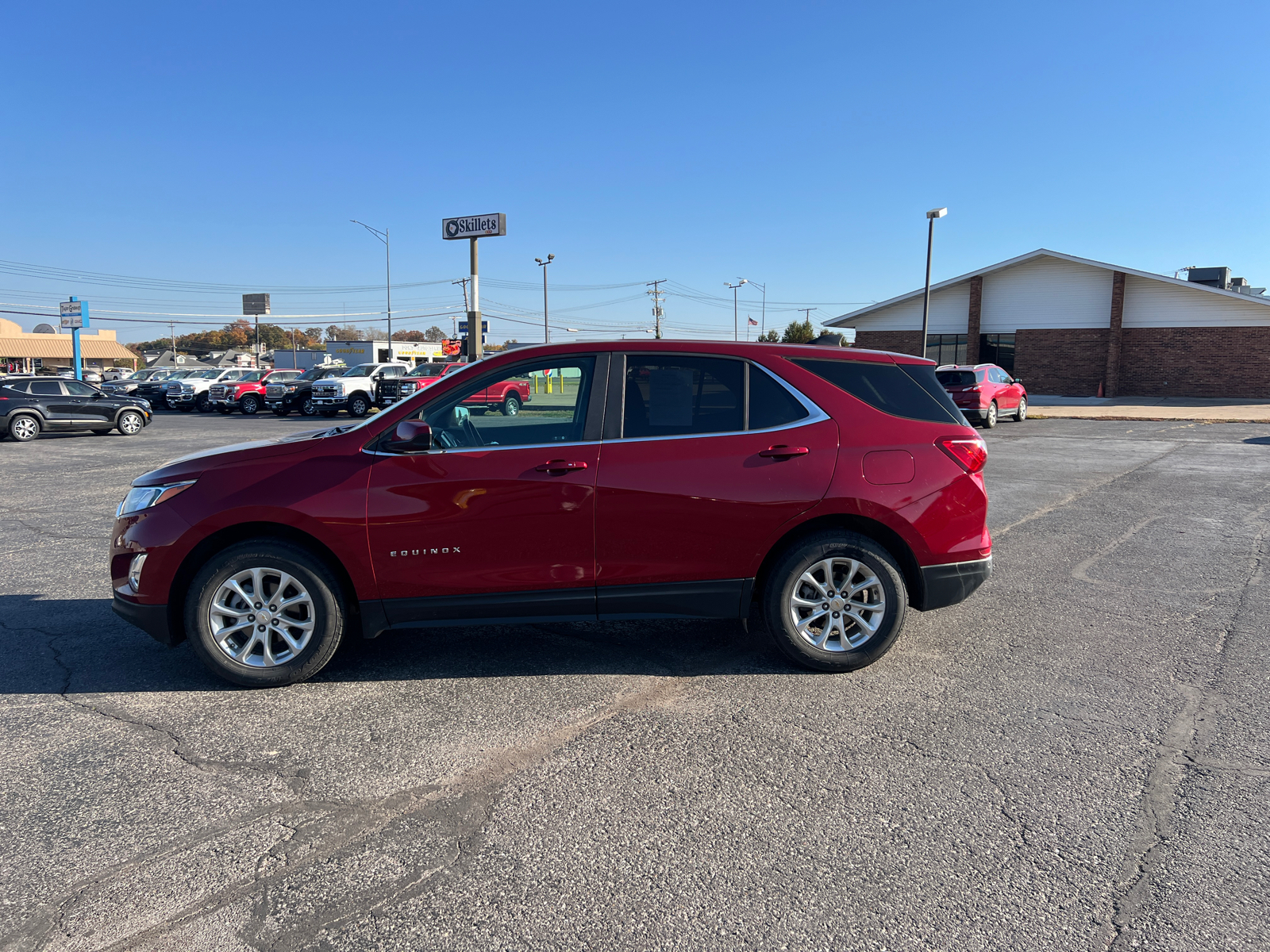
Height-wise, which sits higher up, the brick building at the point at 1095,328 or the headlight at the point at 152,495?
the brick building at the point at 1095,328

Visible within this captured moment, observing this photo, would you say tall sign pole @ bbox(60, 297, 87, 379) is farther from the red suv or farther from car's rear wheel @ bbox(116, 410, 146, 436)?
the red suv

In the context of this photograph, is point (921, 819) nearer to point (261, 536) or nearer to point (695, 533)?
point (695, 533)

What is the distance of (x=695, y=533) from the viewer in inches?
176

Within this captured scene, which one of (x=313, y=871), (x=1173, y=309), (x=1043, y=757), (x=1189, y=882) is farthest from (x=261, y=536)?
(x=1173, y=309)

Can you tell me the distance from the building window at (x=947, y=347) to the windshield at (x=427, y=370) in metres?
22.8

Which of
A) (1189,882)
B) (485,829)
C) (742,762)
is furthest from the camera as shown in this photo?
(742,762)

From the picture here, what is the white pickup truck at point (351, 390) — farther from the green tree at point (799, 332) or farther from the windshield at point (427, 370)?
the green tree at point (799, 332)

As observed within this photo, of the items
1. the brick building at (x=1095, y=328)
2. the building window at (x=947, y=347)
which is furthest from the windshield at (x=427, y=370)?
the building window at (x=947, y=347)

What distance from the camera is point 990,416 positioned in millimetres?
23188

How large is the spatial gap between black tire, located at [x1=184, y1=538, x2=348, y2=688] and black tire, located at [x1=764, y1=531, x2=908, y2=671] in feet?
7.53

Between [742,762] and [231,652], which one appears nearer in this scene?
[742,762]

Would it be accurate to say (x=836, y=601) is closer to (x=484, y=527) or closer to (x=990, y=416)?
(x=484, y=527)

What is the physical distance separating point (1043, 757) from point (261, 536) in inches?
152

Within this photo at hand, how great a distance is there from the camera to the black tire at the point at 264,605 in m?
4.34
